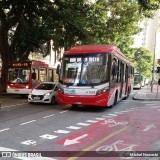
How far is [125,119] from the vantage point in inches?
492

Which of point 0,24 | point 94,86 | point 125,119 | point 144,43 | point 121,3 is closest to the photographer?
point 125,119

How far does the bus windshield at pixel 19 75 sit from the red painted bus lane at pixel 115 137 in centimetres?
1162

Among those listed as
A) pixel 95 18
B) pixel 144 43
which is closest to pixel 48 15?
pixel 95 18

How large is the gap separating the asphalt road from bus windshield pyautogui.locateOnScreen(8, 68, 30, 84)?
30.8ft

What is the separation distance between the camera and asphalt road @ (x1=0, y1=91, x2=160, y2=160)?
22.9ft

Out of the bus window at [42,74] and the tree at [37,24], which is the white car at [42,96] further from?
the bus window at [42,74]

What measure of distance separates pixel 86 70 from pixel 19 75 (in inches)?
374

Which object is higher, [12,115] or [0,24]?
[0,24]

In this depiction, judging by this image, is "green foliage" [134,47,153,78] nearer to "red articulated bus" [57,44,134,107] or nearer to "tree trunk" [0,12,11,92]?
"tree trunk" [0,12,11,92]

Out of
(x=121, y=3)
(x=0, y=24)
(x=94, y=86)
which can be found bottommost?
(x=94, y=86)

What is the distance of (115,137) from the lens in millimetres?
8797

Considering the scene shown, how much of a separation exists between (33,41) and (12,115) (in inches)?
554

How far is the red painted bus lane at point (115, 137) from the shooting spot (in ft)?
24.3

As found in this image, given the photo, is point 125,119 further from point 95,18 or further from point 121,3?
point 121,3
